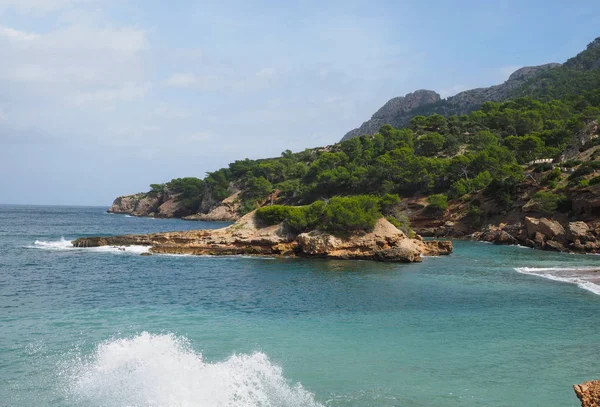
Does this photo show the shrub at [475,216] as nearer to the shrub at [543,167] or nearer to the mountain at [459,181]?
the mountain at [459,181]

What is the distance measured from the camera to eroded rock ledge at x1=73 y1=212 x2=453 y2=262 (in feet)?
135

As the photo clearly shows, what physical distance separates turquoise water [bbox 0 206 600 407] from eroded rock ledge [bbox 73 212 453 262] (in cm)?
802

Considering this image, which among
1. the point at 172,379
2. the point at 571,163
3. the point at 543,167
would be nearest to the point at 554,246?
the point at 571,163

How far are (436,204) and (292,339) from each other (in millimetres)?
58085

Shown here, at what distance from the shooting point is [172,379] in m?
12.6

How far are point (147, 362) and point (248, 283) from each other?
1568 centimetres

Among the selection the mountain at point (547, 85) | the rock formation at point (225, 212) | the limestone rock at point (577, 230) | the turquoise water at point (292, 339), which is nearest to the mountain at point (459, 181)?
the limestone rock at point (577, 230)

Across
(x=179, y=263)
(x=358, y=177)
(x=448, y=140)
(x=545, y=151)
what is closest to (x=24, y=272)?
(x=179, y=263)

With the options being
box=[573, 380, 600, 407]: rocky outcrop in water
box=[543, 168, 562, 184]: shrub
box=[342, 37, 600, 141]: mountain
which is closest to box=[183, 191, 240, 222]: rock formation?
box=[543, 168, 562, 184]: shrub

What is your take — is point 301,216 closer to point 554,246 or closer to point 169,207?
point 554,246

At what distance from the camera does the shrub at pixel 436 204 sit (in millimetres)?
70562

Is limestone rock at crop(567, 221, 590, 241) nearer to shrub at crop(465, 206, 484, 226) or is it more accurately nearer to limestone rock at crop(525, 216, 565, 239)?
limestone rock at crop(525, 216, 565, 239)

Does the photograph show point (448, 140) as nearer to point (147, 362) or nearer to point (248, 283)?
point (248, 283)

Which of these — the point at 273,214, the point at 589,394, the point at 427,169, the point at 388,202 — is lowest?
the point at 589,394
